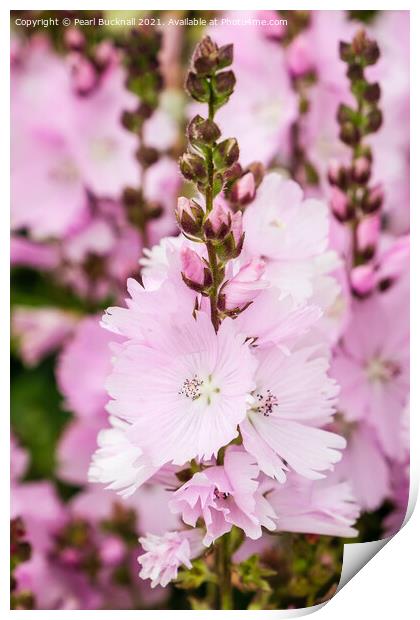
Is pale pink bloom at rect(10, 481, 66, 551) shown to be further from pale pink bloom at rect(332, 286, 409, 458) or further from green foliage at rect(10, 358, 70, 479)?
pale pink bloom at rect(332, 286, 409, 458)

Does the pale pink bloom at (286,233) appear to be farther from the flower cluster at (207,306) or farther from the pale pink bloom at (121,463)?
the pale pink bloom at (121,463)

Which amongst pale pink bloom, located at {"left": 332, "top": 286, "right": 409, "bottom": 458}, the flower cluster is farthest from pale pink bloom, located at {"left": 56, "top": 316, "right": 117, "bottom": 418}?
pale pink bloom, located at {"left": 332, "top": 286, "right": 409, "bottom": 458}

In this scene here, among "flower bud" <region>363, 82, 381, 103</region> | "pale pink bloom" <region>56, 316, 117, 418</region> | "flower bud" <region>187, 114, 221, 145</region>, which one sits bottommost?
"pale pink bloom" <region>56, 316, 117, 418</region>

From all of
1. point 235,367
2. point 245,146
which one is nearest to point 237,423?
point 235,367

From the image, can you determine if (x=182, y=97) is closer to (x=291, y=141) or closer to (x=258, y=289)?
(x=291, y=141)

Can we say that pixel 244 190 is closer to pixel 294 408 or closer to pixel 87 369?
pixel 294 408

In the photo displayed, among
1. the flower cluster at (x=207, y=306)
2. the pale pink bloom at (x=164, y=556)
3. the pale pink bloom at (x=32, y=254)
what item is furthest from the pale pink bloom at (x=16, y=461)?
the pale pink bloom at (x=164, y=556)

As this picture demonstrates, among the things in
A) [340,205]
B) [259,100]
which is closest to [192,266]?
[340,205]

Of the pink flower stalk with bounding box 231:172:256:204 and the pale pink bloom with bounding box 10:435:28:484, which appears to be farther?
the pale pink bloom with bounding box 10:435:28:484
